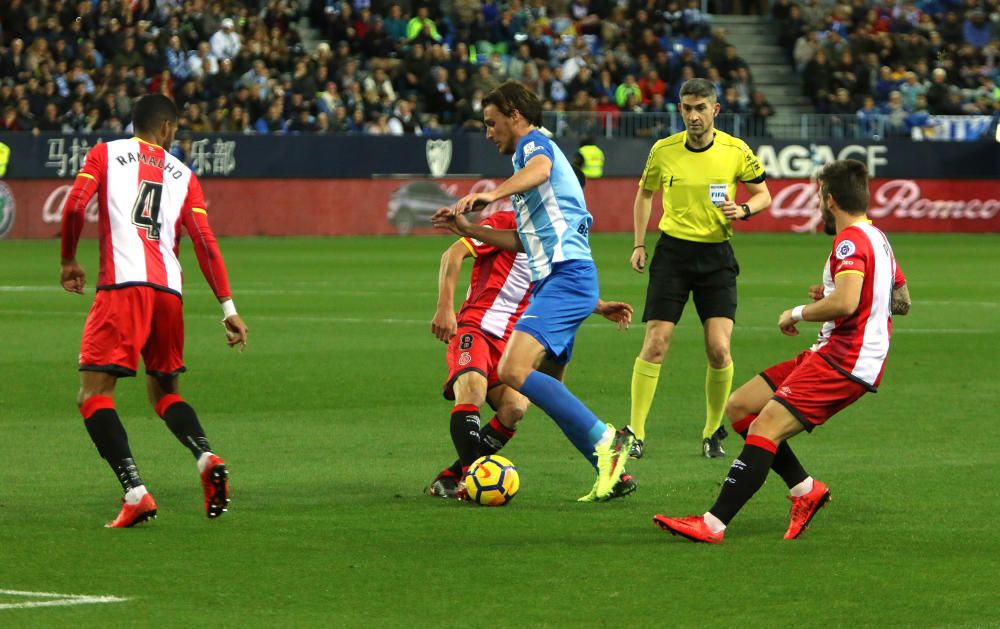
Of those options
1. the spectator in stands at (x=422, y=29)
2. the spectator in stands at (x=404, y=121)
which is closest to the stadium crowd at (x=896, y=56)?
the spectator in stands at (x=422, y=29)

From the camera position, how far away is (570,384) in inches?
545

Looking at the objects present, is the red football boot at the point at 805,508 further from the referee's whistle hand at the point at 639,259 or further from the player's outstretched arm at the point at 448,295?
the referee's whistle hand at the point at 639,259

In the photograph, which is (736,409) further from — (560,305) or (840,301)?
(560,305)

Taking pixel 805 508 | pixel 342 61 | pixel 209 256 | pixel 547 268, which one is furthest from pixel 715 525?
pixel 342 61

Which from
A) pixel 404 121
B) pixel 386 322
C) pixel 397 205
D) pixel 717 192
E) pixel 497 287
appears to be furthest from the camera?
pixel 404 121

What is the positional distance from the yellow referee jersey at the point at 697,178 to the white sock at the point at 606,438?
2.80 m

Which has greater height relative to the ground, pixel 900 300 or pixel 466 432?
pixel 900 300

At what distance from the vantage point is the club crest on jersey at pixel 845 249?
7.46 metres

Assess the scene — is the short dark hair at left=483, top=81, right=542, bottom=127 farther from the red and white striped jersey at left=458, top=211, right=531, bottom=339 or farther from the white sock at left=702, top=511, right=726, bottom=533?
the white sock at left=702, top=511, right=726, bottom=533

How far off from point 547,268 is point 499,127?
0.70m

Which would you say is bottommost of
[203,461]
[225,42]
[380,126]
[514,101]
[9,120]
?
[380,126]

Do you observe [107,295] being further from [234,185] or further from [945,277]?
[234,185]

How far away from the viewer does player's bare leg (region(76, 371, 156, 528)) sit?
25.5 feet

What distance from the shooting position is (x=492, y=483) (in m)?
8.57
